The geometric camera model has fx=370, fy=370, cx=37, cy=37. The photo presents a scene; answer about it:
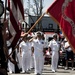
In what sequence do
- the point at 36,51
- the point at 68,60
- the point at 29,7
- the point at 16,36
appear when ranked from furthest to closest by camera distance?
the point at 29,7 → the point at 68,60 → the point at 36,51 → the point at 16,36

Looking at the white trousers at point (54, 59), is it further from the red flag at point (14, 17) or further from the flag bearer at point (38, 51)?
the red flag at point (14, 17)

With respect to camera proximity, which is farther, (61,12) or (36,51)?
(36,51)

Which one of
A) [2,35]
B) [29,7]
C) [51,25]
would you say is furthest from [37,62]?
[51,25]

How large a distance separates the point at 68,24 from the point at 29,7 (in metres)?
41.5

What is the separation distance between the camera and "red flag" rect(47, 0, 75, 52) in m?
8.70

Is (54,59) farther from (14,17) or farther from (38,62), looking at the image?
(14,17)

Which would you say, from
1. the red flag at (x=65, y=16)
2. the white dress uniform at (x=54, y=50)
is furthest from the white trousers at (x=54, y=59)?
the red flag at (x=65, y=16)

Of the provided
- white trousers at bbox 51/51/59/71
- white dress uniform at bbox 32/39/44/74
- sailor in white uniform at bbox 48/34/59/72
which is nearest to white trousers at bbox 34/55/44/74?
white dress uniform at bbox 32/39/44/74

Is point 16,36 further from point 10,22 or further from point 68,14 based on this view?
point 68,14

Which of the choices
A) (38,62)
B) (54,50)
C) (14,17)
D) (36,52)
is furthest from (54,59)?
(14,17)

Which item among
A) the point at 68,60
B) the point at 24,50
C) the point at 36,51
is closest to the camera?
the point at 36,51

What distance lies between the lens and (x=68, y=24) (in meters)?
8.73

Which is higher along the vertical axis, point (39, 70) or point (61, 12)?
point (61, 12)

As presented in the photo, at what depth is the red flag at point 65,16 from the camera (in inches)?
342
